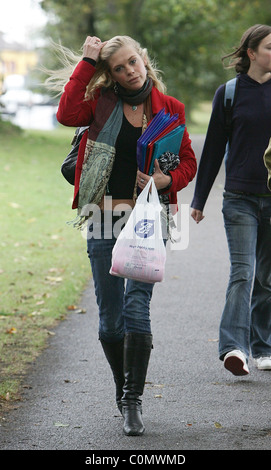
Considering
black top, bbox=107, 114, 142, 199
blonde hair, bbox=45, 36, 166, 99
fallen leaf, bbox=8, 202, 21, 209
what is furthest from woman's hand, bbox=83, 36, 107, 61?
fallen leaf, bbox=8, 202, 21, 209

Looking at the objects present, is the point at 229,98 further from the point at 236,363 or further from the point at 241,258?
the point at 236,363

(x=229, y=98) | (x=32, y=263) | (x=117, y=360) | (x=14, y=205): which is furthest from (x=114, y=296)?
(x=14, y=205)

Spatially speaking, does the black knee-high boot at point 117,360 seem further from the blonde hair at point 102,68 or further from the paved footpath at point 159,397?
the blonde hair at point 102,68

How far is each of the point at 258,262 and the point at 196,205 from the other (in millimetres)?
526

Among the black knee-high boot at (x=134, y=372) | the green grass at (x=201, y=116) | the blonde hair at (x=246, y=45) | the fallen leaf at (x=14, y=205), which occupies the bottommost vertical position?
the black knee-high boot at (x=134, y=372)

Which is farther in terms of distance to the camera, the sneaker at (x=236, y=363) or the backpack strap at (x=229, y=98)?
the backpack strap at (x=229, y=98)

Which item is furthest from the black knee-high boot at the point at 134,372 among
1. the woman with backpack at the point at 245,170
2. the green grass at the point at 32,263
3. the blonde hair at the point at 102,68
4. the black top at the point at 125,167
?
the blonde hair at the point at 102,68

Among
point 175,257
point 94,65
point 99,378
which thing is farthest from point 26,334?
point 175,257

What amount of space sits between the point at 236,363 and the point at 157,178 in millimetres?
1328

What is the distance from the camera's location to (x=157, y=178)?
168 inches

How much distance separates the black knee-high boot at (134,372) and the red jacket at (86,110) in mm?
717

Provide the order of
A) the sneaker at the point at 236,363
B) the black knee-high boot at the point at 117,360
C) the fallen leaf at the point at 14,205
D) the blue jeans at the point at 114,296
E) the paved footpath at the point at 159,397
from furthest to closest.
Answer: the fallen leaf at the point at 14,205
the sneaker at the point at 236,363
the black knee-high boot at the point at 117,360
the blue jeans at the point at 114,296
the paved footpath at the point at 159,397

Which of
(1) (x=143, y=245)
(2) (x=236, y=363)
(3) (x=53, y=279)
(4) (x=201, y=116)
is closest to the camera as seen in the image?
(1) (x=143, y=245)

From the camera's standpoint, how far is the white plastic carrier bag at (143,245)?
4184 millimetres
